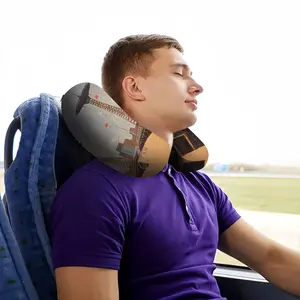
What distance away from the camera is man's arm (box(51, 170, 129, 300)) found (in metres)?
0.78

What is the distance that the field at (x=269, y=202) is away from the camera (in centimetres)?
144

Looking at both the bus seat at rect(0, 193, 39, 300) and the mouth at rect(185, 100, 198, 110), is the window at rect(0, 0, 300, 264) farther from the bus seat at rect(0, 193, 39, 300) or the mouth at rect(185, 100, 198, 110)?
the bus seat at rect(0, 193, 39, 300)

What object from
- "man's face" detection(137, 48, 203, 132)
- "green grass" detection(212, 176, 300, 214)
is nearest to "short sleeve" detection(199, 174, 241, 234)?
"man's face" detection(137, 48, 203, 132)

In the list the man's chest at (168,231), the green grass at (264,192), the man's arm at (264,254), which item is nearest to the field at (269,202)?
the green grass at (264,192)

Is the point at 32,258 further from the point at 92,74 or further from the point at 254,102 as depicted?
the point at 254,102

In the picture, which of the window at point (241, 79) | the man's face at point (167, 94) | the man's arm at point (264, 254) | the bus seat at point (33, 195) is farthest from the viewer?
the window at point (241, 79)

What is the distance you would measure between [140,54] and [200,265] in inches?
20.2

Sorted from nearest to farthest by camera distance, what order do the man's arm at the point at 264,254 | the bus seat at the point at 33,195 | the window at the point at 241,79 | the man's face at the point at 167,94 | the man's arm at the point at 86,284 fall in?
the man's arm at the point at 86,284 → the bus seat at the point at 33,195 → the man's face at the point at 167,94 → the man's arm at the point at 264,254 → the window at the point at 241,79

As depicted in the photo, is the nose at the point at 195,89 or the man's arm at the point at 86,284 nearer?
the man's arm at the point at 86,284

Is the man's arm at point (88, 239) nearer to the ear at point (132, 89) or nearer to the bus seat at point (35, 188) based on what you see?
the bus seat at point (35, 188)

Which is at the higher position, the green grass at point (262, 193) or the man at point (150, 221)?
the man at point (150, 221)

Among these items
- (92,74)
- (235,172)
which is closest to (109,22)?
(92,74)

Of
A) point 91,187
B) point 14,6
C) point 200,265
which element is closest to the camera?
point 91,187

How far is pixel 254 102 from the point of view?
1450mm
